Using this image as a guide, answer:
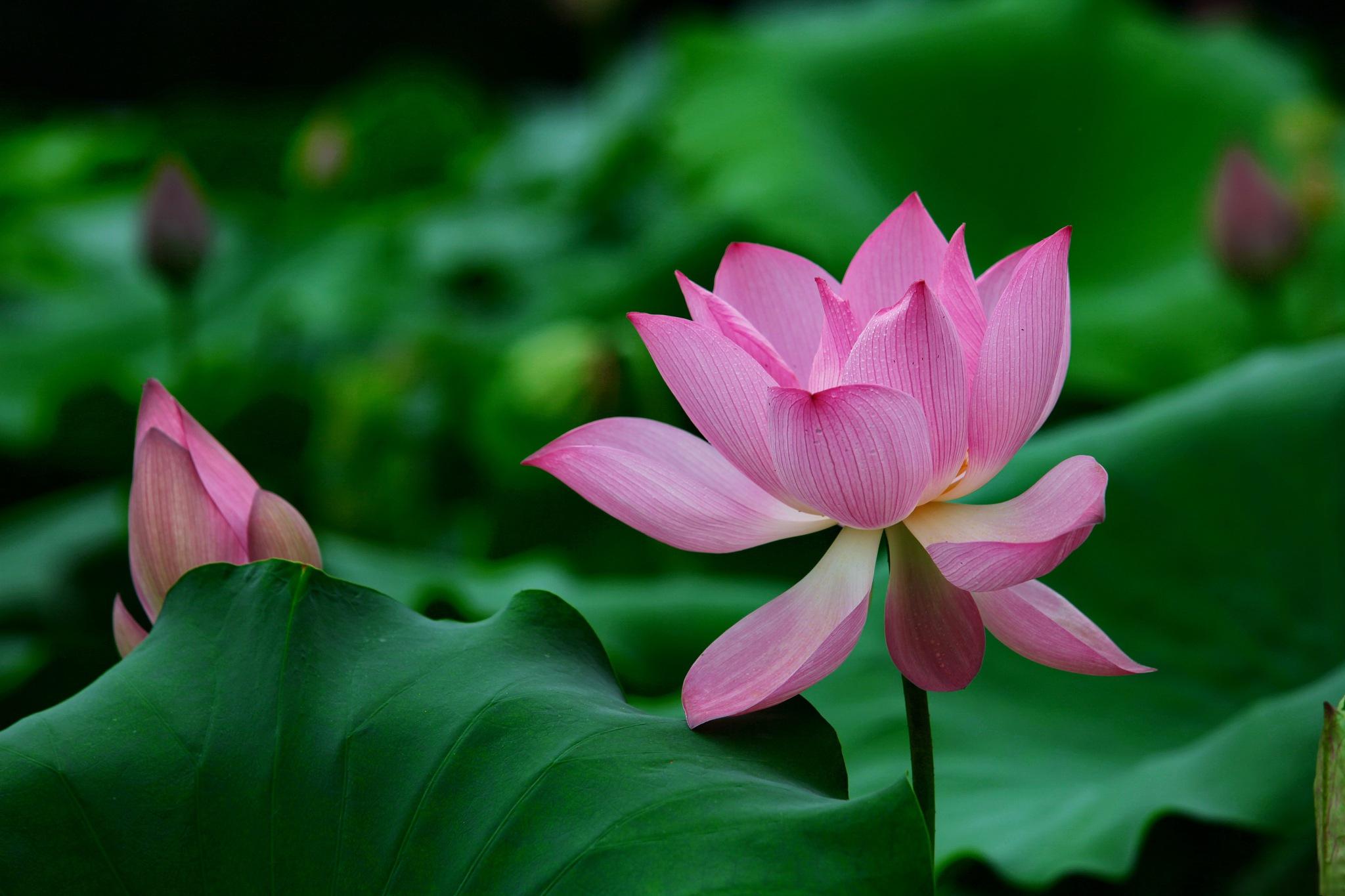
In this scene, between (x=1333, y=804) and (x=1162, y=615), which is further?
(x=1162, y=615)

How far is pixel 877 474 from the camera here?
1.25 feet

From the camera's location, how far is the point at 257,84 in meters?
5.13

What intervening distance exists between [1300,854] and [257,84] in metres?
5.14

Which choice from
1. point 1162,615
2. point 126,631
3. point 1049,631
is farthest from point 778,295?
point 1162,615

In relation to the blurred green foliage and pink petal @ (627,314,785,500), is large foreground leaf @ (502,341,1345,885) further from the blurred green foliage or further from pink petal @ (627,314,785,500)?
pink petal @ (627,314,785,500)

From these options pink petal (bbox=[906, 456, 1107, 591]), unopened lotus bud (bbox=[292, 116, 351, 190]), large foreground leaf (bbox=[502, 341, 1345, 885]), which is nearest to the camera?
pink petal (bbox=[906, 456, 1107, 591])

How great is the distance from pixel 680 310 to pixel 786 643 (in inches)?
47.1

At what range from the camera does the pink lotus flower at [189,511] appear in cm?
45

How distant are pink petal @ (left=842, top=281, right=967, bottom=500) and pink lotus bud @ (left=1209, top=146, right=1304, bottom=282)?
1140mm

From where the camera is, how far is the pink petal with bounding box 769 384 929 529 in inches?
14.5

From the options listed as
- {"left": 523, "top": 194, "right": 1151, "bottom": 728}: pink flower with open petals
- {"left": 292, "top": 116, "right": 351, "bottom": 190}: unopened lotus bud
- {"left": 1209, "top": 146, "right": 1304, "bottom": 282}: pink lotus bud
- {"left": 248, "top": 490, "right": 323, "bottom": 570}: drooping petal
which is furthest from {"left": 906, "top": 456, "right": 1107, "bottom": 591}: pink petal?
{"left": 292, "top": 116, "right": 351, "bottom": 190}: unopened lotus bud

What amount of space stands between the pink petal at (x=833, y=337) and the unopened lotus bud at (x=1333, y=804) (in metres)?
0.19

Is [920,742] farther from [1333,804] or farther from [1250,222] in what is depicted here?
[1250,222]

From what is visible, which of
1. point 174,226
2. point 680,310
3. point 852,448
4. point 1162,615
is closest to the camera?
point 852,448
